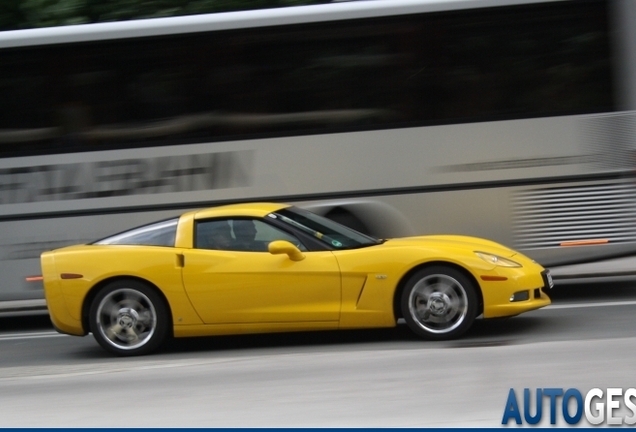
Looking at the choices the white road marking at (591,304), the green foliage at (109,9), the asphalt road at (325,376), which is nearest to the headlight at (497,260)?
the asphalt road at (325,376)

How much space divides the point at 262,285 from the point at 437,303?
1390mm

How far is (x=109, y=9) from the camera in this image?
1332cm

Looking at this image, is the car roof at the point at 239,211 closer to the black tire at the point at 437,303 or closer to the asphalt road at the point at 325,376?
the asphalt road at the point at 325,376

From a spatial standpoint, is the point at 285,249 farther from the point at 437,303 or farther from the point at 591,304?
the point at 591,304

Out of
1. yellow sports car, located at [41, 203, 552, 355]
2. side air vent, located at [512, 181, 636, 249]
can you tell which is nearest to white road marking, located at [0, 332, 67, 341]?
yellow sports car, located at [41, 203, 552, 355]

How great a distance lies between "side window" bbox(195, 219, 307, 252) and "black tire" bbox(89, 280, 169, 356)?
0.62 metres

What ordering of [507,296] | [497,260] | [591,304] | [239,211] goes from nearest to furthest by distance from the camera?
[507,296], [497,260], [239,211], [591,304]

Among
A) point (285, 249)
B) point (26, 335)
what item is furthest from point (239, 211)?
point (26, 335)

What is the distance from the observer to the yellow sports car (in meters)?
7.22

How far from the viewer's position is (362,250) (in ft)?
24.3

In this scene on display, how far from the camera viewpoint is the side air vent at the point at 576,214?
9086 mm

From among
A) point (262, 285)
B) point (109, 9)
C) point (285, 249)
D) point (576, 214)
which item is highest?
point (109, 9)

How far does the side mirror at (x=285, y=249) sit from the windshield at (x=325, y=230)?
0.30 meters

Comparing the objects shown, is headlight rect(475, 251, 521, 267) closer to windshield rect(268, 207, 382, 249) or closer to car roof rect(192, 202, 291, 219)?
windshield rect(268, 207, 382, 249)
